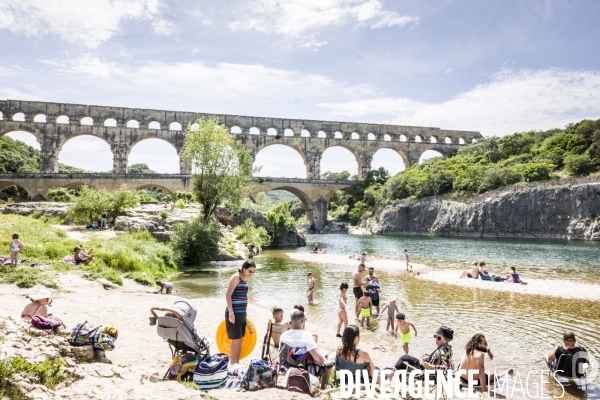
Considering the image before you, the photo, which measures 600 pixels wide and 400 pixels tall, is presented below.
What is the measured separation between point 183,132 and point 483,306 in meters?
45.5

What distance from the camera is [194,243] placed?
19.4 metres

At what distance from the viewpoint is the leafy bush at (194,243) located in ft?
63.0

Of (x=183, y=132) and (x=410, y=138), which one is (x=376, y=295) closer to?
(x=183, y=132)

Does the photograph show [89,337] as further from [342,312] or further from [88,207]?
[88,207]

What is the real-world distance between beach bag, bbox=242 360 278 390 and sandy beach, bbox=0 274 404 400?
0.49ft

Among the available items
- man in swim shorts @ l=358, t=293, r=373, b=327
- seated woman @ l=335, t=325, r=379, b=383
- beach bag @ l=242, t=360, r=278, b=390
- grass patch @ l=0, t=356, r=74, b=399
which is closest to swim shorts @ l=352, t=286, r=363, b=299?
man in swim shorts @ l=358, t=293, r=373, b=327

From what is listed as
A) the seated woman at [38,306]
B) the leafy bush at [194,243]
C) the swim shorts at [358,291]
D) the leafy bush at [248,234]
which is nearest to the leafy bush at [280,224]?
the leafy bush at [248,234]

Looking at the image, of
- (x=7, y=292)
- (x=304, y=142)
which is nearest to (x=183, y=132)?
(x=304, y=142)

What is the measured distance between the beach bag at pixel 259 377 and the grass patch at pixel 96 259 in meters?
7.43

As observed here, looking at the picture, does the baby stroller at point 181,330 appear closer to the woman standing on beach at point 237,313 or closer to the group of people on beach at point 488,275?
the woman standing on beach at point 237,313

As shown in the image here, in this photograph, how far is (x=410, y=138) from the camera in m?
62.1

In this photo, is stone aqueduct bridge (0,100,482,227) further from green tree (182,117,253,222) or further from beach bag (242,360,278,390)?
beach bag (242,360,278,390)

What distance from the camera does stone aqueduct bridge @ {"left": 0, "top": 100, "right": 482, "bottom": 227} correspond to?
4509cm

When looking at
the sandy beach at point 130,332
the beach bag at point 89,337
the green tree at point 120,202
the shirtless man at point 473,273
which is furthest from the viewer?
the green tree at point 120,202
